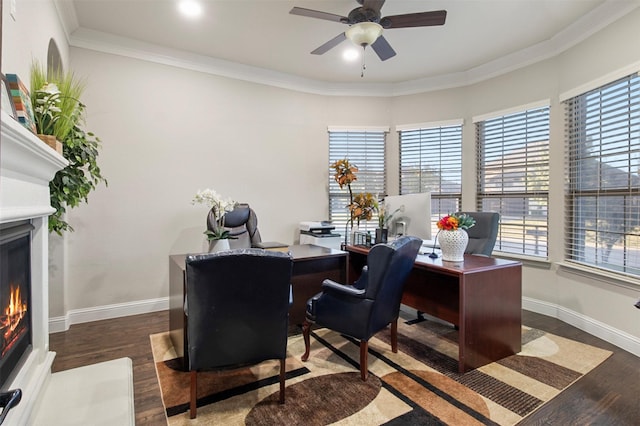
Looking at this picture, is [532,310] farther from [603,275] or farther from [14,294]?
[14,294]

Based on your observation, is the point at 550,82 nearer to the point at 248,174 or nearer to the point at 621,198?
the point at 621,198

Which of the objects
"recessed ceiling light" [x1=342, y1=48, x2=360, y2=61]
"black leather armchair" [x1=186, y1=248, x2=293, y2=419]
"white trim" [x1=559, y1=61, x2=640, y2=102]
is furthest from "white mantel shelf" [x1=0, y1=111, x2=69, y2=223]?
"white trim" [x1=559, y1=61, x2=640, y2=102]

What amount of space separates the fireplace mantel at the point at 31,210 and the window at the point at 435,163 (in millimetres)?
4108

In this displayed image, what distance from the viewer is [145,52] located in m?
3.60

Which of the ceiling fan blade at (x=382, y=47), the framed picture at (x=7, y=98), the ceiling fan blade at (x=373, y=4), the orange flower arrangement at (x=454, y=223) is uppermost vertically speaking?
the ceiling fan blade at (x=373, y=4)

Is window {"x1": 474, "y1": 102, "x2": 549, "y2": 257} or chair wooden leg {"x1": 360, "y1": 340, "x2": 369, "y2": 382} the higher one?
window {"x1": 474, "y1": 102, "x2": 549, "y2": 257}

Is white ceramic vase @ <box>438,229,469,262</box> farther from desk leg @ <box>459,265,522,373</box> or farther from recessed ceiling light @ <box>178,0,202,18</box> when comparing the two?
recessed ceiling light @ <box>178,0,202,18</box>

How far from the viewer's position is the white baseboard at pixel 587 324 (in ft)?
8.93

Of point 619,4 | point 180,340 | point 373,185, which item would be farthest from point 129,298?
point 619,4

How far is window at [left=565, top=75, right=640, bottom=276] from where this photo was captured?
276cm

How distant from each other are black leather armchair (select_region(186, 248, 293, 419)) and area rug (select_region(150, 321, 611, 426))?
19cm

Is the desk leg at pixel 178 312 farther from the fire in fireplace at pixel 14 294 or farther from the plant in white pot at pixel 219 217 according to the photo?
the fire in fireplace at pixel 14 294

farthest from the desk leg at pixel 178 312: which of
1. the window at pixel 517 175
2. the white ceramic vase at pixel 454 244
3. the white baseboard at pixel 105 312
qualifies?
the window at pixel 517 175

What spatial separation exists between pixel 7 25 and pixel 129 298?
2.72 meters
